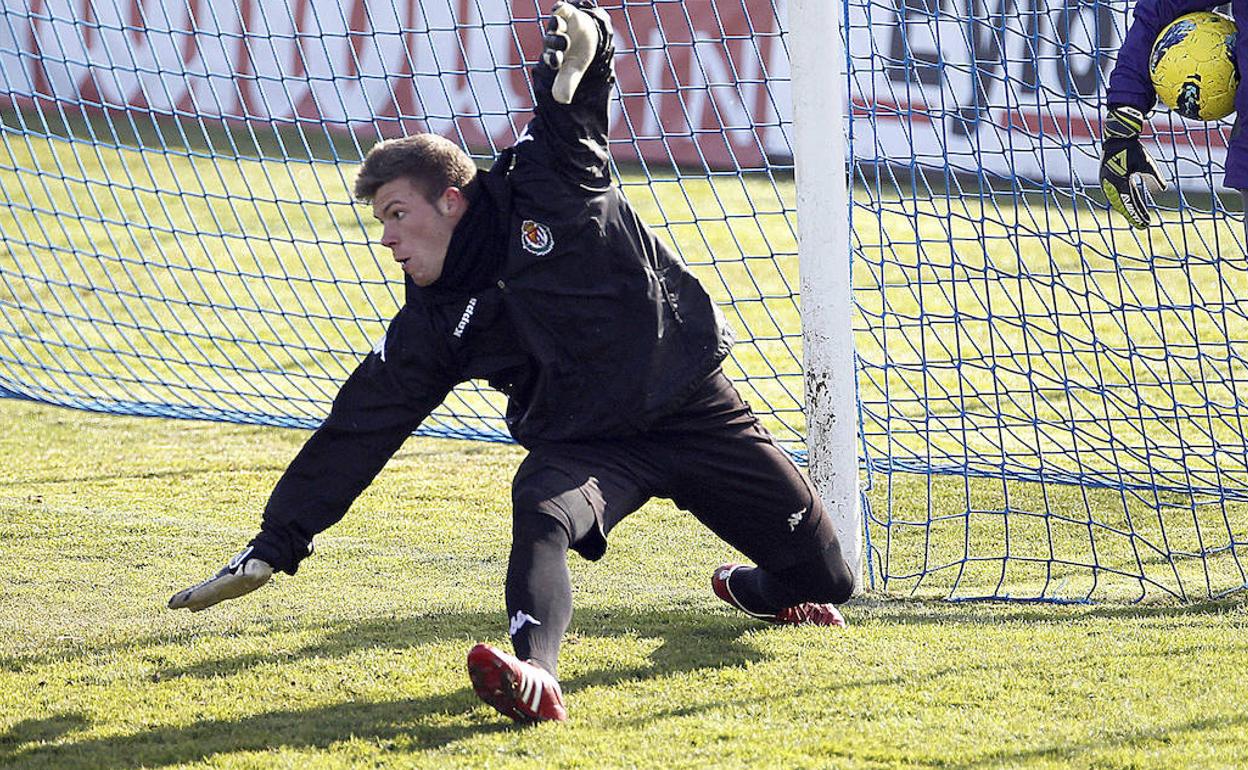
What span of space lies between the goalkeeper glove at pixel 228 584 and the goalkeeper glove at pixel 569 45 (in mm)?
1114

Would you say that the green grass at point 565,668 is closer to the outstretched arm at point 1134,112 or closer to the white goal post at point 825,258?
the white goal post at point 825,258

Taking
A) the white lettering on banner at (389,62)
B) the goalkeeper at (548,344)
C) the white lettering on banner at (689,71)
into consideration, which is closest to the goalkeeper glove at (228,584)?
the goalkeeper at (548,344)

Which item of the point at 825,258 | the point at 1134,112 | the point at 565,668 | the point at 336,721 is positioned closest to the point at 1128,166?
the point at 1134,112

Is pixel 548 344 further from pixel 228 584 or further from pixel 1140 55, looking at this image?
pixel 1140 55

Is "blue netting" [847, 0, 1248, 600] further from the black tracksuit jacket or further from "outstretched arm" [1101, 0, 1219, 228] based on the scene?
the black tracksuit jacket

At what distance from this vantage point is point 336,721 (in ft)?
9.91

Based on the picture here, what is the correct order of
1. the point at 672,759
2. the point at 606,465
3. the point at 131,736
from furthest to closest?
the point at 606,465 → the point at 131,736 → the point at 672,759

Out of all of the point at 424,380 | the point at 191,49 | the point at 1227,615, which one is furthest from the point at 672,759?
the point at 191,49

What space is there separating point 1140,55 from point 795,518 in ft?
4.33

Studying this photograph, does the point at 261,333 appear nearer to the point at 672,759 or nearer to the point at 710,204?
the point at 710,204

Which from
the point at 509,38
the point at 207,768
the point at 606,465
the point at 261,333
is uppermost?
the point at 606,465

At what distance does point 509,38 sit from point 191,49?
8.63 feet

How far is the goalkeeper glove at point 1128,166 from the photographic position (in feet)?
11.7

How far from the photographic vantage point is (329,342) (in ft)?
25.6
